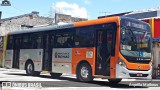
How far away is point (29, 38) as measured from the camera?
2422 centimetres

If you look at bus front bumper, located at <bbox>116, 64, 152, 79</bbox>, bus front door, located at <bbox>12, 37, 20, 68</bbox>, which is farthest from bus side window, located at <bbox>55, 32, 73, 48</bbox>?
bus front door, located at <bbox>12, 37, 20, 68</bbox>

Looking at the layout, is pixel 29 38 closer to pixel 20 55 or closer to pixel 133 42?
pixel 20 55

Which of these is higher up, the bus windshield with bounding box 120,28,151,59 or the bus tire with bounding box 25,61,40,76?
the bus windshield with bounding box 120,28,151,59

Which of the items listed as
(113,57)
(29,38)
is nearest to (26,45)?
(29,38)

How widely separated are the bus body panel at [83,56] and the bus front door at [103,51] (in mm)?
327

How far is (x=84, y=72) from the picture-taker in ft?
61.4

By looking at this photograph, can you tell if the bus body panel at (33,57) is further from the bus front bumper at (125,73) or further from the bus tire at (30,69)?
the bus front bumper at (125,73)

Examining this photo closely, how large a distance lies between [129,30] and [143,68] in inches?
80.1

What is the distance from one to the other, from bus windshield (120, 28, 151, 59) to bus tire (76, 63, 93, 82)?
98.7 inches

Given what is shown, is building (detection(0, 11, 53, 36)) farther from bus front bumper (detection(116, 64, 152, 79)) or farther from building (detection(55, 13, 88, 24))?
bus front bumper (detection(116, 64, 152, 79))

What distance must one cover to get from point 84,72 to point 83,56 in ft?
2.89

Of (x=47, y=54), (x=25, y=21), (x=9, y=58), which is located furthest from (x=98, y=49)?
(x=25, y=21)

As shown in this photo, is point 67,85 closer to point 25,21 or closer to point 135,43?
point 135,43

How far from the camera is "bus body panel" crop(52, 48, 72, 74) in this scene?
20116 millimetres
